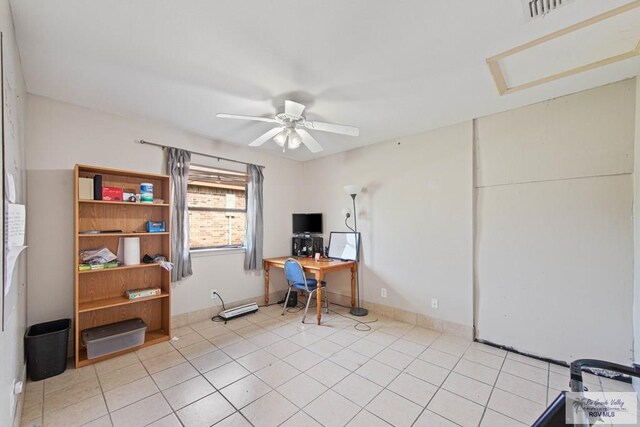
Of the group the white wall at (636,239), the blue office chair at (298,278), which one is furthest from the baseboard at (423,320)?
the white wall at (636,239)

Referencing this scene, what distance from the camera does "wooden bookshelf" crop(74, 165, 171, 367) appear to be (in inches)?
97.0

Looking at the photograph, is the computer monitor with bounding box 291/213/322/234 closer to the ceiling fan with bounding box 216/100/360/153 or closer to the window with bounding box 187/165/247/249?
the window with bounding box 187/165/247/249

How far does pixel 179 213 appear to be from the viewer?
3.17 m

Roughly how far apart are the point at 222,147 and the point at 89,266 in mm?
1993

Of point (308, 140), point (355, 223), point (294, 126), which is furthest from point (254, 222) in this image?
point (294, 126)

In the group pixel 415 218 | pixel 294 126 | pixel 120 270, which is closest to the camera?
pixel 294 126

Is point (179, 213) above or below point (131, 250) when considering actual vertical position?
above

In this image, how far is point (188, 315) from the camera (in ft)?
10.8

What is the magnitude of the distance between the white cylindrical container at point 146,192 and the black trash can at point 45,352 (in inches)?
50.8

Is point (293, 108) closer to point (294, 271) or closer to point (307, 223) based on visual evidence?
point (294, 271)

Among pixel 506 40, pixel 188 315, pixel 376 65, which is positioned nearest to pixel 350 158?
pixel 376 65

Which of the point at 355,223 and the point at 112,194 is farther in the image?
the point at 355,223

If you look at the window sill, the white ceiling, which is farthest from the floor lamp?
the window sill

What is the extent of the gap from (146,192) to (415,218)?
3.06m
